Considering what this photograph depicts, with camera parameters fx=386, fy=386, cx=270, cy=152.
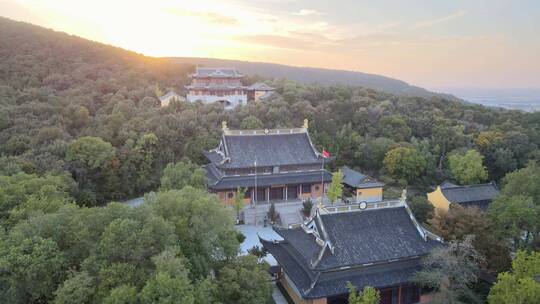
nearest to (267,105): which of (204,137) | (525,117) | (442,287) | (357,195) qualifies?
(204,137)

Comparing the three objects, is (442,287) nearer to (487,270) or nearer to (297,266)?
(487,270)

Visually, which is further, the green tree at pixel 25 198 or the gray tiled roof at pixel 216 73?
the gray tiled roof at pixel 216 73

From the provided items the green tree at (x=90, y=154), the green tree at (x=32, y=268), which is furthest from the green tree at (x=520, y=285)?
the green tree at (x=90, y=154)

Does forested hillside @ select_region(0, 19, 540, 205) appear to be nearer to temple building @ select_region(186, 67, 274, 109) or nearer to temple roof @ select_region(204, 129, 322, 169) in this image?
temple building @ select_region(186, 67, 274, 109)

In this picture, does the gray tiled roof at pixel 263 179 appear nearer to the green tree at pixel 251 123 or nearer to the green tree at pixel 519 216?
the green tree at pixel 251 123

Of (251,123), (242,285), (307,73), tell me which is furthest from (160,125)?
(307,73)
